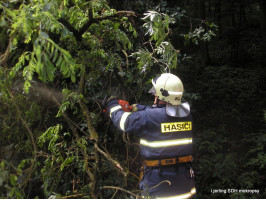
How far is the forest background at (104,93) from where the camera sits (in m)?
2.11

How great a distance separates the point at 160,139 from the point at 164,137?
53mm

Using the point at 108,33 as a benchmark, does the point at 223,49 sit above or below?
above

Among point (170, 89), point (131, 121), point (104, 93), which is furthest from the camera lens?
point (104, 93)

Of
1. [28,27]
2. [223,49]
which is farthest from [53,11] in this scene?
[223,49]

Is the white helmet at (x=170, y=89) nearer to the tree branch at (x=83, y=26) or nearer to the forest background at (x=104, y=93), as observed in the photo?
the forest background at (x=104, y=93)

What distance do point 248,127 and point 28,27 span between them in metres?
7.05

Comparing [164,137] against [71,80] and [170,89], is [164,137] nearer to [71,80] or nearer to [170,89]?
[170,89]

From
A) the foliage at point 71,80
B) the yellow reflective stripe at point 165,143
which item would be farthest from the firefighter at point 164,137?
the foliage at point 71,80

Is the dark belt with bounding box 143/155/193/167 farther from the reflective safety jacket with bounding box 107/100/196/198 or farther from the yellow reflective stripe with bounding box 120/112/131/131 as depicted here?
the yellow reflective stripe with bounding box 120/112/131/131

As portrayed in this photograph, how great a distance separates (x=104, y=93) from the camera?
3990 millimetres

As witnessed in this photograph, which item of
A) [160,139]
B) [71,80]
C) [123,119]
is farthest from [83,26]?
[160,139]

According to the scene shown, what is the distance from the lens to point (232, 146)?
6.51 meters

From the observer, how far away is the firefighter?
9.15 ft

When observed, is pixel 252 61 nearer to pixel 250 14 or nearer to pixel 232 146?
pixel 250 14
